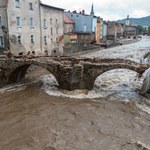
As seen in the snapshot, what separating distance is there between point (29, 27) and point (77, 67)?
59.1 feet

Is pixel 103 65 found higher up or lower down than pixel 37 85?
higher up

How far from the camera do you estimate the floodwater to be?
1288cm

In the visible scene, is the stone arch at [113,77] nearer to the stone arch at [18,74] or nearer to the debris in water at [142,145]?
the stone arch at [18,74]

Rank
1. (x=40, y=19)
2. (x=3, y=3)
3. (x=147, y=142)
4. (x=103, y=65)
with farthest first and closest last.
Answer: (x=40, y=19)
(x=3, y=3)
(x=103, y=65)
(x=147, y=142)

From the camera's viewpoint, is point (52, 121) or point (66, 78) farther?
point (66, 78)

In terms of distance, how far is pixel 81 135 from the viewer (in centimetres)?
1365

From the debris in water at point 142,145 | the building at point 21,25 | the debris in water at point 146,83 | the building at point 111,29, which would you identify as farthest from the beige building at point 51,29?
the building at point 111,29

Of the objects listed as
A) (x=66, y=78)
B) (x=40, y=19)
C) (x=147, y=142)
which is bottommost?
(x=147, y=142)

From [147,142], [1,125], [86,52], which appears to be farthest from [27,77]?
[86,52]

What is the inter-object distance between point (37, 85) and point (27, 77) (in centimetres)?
404

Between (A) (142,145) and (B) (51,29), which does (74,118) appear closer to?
(A) (142,145)

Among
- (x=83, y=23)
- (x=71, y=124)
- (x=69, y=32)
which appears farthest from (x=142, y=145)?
(x=83, y=23)

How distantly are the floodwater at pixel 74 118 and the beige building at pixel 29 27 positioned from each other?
418 inches

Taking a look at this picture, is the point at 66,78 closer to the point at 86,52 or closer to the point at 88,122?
the point at 88,122
